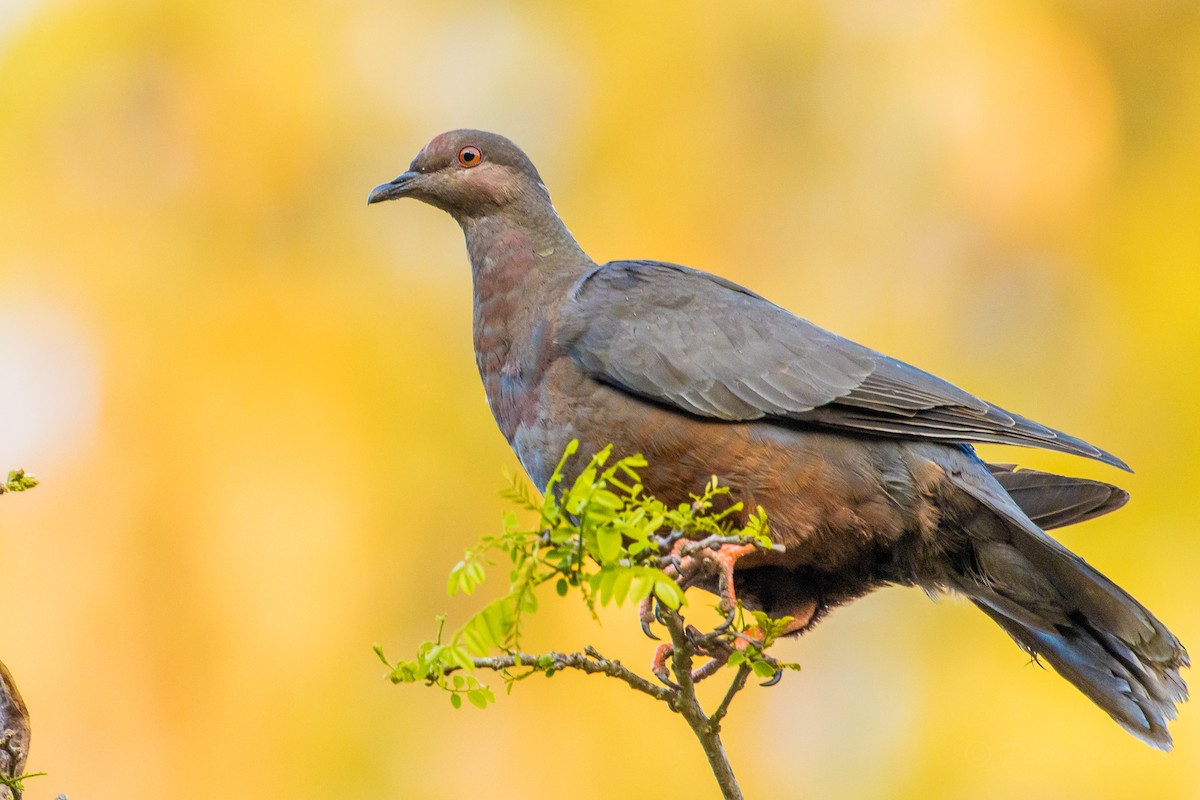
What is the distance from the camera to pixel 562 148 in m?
8.88

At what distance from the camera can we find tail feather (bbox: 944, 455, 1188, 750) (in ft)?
12.7

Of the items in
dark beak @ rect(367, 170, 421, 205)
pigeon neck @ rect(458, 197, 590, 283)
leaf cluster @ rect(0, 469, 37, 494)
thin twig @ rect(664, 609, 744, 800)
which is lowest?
thin twig @ rect(664, 609, 744, 800)

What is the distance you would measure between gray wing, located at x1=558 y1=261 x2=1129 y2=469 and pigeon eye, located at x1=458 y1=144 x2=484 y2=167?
35.6 inches

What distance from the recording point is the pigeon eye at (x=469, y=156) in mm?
5109

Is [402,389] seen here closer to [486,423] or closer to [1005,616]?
[486,423]

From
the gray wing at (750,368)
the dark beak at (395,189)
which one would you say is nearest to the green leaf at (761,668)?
the gray wing at (750,368)

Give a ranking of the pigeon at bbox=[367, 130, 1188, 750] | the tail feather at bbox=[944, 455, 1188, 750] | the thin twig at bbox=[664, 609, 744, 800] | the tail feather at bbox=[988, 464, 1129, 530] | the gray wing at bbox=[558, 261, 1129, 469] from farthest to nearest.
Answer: the tail feather at bbox=[988, 464, 1129, 530] < the gray wing at bbox=[558, 261, 1129, 469] < the pigeon at bbox=[367, 130, 1188, 750] < the tail feather at bbox=[944, 455, 1188, 750] < the thin twig at bbox=[664, 609, 744, 800]

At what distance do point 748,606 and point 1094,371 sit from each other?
5.38m

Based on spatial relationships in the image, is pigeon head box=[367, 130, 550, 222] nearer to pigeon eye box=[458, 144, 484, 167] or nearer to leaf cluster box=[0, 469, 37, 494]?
pigeon eye box=[458, 144, 484, 167]

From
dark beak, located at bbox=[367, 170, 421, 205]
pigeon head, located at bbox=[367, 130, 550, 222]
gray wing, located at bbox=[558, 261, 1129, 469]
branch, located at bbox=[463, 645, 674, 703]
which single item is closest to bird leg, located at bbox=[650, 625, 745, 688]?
branch, located at bbox=[463, 645, 674, 703]

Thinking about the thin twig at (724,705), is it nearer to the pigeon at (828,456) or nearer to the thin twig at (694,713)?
the thin twig at (694,713)

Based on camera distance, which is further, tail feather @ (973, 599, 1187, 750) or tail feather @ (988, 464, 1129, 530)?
tail feather @ (988, 464, 1129, 530)

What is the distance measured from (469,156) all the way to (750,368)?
1.64 metres

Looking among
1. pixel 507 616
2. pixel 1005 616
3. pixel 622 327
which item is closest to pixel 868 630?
pixel 1005 616
